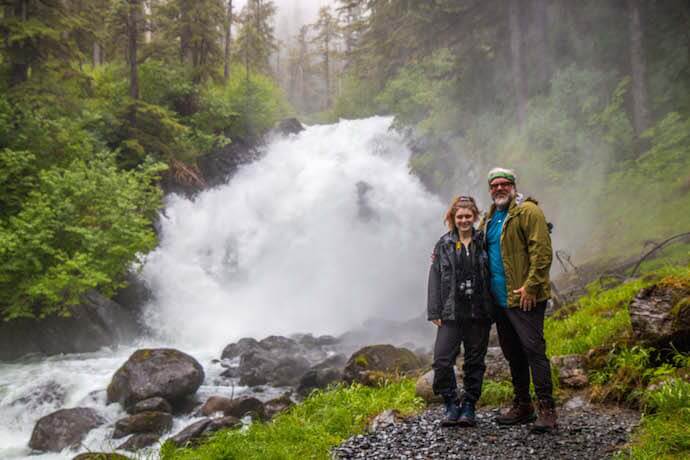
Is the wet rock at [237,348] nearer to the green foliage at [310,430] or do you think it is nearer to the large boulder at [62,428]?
the large boulder at [62,428]

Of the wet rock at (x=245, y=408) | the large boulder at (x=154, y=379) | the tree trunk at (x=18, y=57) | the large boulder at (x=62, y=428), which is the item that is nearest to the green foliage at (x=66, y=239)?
the large boulder at (x=154, y=379)

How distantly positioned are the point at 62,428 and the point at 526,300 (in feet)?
26.6

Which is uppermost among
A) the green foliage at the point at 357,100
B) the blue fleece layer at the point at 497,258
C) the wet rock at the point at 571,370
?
the green foliage at the point at 357,100

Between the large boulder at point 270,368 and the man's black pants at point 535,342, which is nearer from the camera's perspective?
the man's black pants at point 535,342

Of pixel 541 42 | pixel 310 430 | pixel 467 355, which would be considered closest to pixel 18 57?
pixel 310 430

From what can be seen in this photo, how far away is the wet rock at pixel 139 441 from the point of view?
7477 millimetres

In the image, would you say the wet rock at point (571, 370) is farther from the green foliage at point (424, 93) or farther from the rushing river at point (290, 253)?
the green foliage at point (424, 93)

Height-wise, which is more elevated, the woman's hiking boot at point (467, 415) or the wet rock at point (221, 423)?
the woman's hiking boot at point (467, 415)

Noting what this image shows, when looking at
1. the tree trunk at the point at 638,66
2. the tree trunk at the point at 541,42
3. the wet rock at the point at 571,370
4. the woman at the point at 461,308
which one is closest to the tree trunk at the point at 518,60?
the tree trunk at the point at 541,42

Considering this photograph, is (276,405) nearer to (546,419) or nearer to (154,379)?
(154,379)

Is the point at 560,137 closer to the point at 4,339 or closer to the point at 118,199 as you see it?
the point at 118,199

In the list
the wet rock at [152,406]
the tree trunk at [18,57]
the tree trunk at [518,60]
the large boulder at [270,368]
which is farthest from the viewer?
the tree trunk at [518,60]

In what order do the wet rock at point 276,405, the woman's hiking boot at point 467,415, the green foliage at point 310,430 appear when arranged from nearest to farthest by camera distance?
the woman's hiking boot at point 467,415 < the green foliage at point 310,430 < the wet rock at point 276,405

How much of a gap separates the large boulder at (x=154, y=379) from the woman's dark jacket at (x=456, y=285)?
702cm
